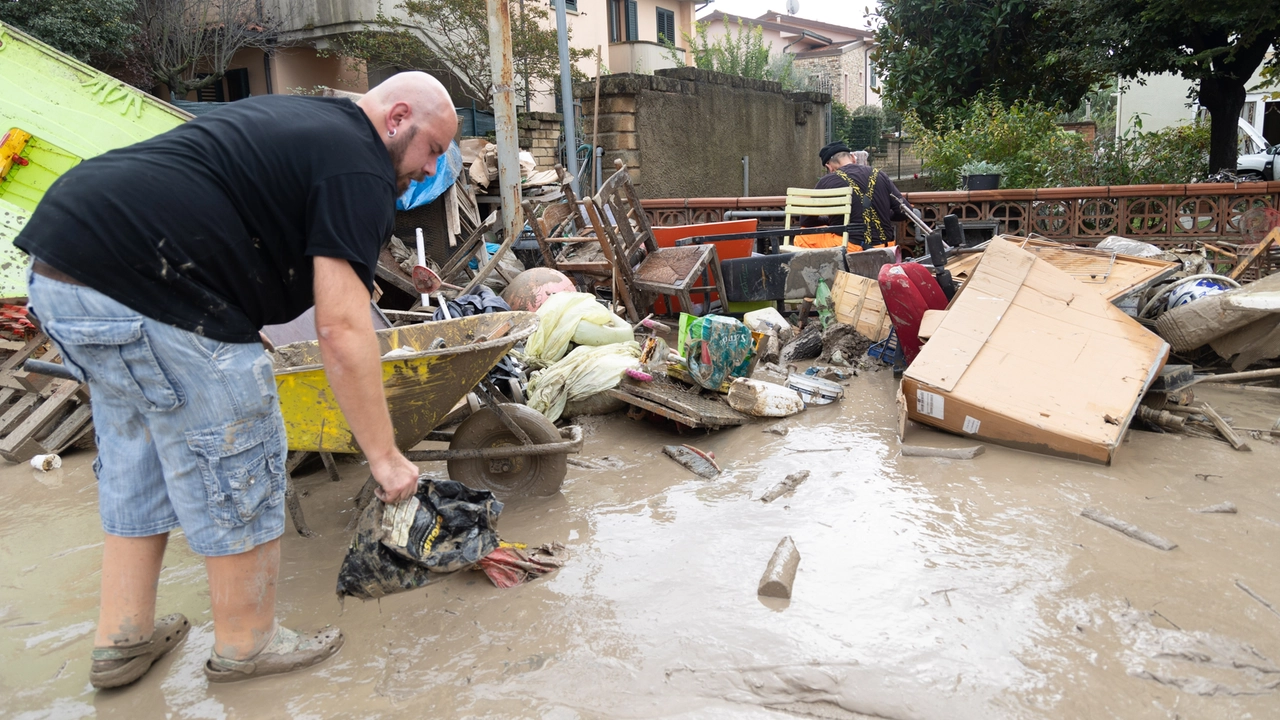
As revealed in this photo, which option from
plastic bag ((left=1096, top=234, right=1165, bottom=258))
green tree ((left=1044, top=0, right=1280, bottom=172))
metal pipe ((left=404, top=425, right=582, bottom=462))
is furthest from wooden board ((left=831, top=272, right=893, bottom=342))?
green tree ((left=1044, top=0, right=1280, bottom=172))

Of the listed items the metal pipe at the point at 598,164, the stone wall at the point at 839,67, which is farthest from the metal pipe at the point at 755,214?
the stone wall at the point at 839,67

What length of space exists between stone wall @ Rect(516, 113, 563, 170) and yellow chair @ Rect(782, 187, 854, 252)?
3.76m

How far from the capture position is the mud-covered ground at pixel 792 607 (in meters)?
2.22

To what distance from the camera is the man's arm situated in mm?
1978

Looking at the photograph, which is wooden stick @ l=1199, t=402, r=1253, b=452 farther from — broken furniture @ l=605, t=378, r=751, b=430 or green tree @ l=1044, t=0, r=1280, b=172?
green tree @ l=1044, t=0, r=1280, b=172

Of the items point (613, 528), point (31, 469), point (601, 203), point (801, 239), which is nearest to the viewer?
point (613, 528)

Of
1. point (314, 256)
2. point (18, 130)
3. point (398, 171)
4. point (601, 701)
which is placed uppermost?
point (18, 130)

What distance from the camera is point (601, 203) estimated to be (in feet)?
20.4

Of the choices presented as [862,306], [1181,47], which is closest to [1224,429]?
[862,306]

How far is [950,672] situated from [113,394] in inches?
92.1

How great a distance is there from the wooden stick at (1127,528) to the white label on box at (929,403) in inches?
35.6

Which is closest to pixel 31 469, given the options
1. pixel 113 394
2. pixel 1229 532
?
pixel 113 394

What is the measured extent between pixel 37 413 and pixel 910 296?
518 centimetres

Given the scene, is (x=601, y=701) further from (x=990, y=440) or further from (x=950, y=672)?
(x=990, y=440)
